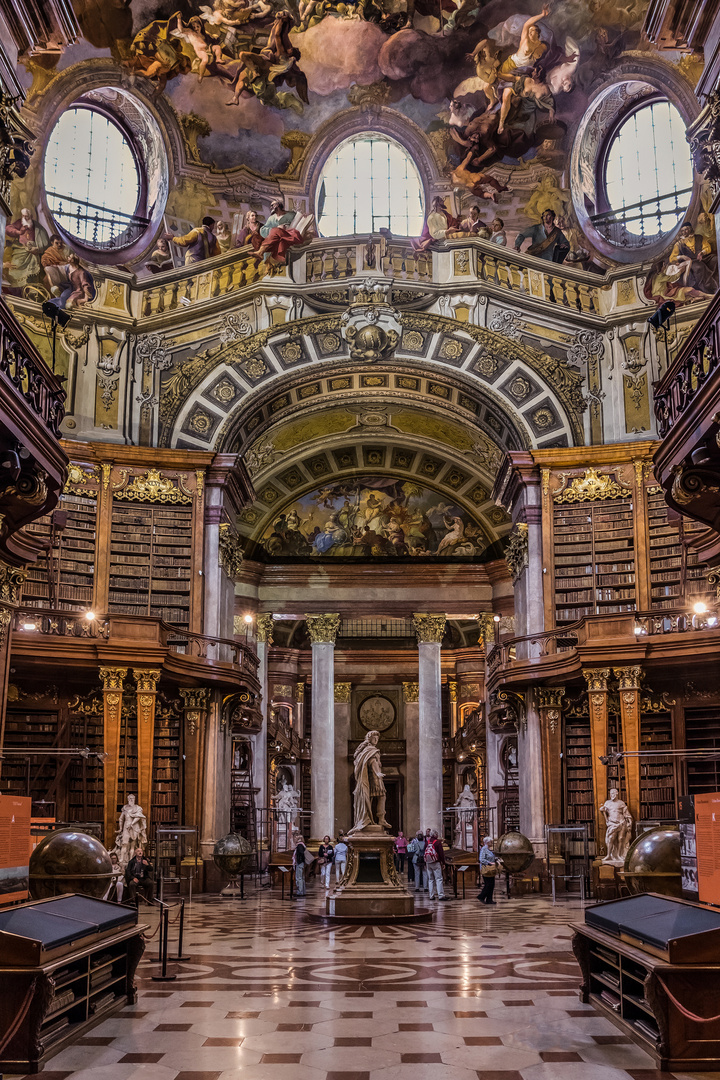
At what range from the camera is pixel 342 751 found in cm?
3266

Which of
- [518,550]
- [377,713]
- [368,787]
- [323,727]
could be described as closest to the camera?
[368,787]

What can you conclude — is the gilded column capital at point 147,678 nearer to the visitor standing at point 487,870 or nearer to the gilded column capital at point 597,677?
the visitor standing at point 487,870

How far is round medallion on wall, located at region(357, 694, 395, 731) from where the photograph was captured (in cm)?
3325

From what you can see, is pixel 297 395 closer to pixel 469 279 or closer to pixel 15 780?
pixel 469 279

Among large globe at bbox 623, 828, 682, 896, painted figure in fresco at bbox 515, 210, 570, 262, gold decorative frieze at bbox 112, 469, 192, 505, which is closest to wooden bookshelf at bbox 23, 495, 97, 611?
gold decorative frieze at bbox 112, 469, 192, 505

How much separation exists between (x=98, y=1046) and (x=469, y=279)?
1793 cm

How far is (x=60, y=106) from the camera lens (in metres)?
19.2

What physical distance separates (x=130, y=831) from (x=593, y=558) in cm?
990

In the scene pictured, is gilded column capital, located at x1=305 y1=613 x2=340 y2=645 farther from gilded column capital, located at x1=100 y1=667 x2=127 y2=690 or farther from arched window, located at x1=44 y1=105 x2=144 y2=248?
arched window, located at x1=44 y1=105 x2=144 y2=248

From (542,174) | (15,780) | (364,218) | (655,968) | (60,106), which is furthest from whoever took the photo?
(364,218)

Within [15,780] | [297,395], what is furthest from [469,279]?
[15,780]

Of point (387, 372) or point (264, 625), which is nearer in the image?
point (387, 372)

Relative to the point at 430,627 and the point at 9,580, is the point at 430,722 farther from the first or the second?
the point at 9,580

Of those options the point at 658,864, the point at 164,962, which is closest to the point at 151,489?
the point at 164,962
